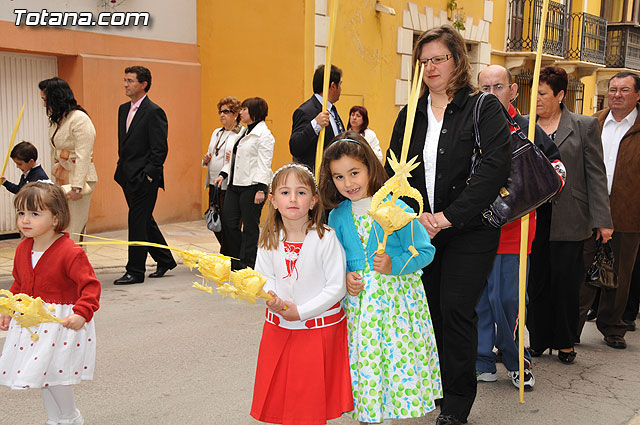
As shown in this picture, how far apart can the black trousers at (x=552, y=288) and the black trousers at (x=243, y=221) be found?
3437mm

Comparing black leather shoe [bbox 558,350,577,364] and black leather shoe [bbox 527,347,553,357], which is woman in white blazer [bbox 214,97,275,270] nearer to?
black leather shoe [bbox 527,347,553,357]

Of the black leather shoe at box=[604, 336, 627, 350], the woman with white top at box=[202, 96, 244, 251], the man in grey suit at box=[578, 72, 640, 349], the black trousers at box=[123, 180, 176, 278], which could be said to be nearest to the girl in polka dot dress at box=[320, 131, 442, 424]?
the black leather shoe at box=[604, 336, 627, 350]

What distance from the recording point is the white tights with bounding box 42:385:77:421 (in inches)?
141

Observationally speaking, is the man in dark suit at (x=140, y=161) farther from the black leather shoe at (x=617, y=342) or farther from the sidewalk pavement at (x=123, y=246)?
the black leather shoe at (x=617, y=342)

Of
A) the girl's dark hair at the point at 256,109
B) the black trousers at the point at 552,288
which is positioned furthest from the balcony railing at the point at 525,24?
the black trousers at the point at 552,288

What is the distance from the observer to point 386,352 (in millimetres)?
3400

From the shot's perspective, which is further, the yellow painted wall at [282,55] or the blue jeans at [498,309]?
the yellow painted wall at [282,55]

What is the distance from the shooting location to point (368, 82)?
1292 centimetres

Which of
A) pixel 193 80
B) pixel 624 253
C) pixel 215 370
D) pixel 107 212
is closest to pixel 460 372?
pixel 215 370

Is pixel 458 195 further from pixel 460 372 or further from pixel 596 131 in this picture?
pixel 596 131

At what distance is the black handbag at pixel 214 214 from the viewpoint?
8242 millimetres

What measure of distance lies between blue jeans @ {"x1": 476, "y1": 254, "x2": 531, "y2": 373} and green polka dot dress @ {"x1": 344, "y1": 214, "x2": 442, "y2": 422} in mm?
1357

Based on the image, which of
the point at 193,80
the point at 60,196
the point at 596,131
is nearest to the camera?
the point at 60,196

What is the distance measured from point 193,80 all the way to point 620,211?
25.4ft
